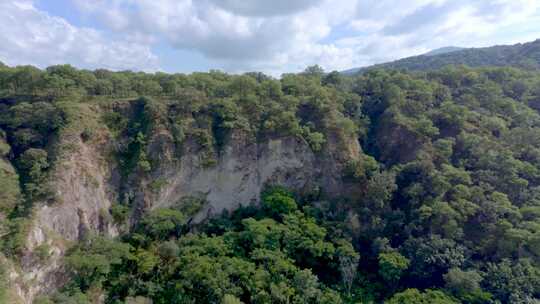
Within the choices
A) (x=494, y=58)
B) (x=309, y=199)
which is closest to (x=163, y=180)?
(x=309, y=199)

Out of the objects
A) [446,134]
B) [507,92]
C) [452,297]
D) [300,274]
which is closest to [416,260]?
[452,297]

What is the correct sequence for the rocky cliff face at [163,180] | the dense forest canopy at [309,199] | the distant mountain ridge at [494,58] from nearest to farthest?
the dense forest canopy at [309,199]
the rocky cliff face at [163,180]
the distant mountain ridge at [494,58]

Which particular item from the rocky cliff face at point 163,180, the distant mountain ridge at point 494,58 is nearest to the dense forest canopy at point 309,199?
the rocky cliff face at point 163,180

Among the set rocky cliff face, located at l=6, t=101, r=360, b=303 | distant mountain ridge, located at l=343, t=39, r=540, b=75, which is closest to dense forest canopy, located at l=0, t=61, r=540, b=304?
rocky cliff face, located at l=6, t=101, r=360, b=303

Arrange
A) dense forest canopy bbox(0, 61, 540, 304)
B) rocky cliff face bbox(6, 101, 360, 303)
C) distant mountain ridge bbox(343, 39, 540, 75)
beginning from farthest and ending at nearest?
distant mountain ridge bbox(343, 39, 540, 75)
rocky cliff face bbox(6, 101, 360, 303)
dense forest canopy bbox(0, 61, 540, 304)

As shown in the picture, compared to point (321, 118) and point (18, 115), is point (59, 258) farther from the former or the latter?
point (321, 118)

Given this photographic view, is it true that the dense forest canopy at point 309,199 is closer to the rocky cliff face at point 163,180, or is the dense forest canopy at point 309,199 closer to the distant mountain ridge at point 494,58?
the rocky cliff face at point 163,180

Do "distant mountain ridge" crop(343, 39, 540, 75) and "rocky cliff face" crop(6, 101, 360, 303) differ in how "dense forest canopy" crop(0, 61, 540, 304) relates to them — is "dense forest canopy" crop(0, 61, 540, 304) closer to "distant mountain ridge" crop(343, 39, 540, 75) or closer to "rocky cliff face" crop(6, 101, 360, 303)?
"rocky cliff face" crop(6, 101, 360, 303)

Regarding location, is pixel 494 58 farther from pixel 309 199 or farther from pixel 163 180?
pixel 163 180
